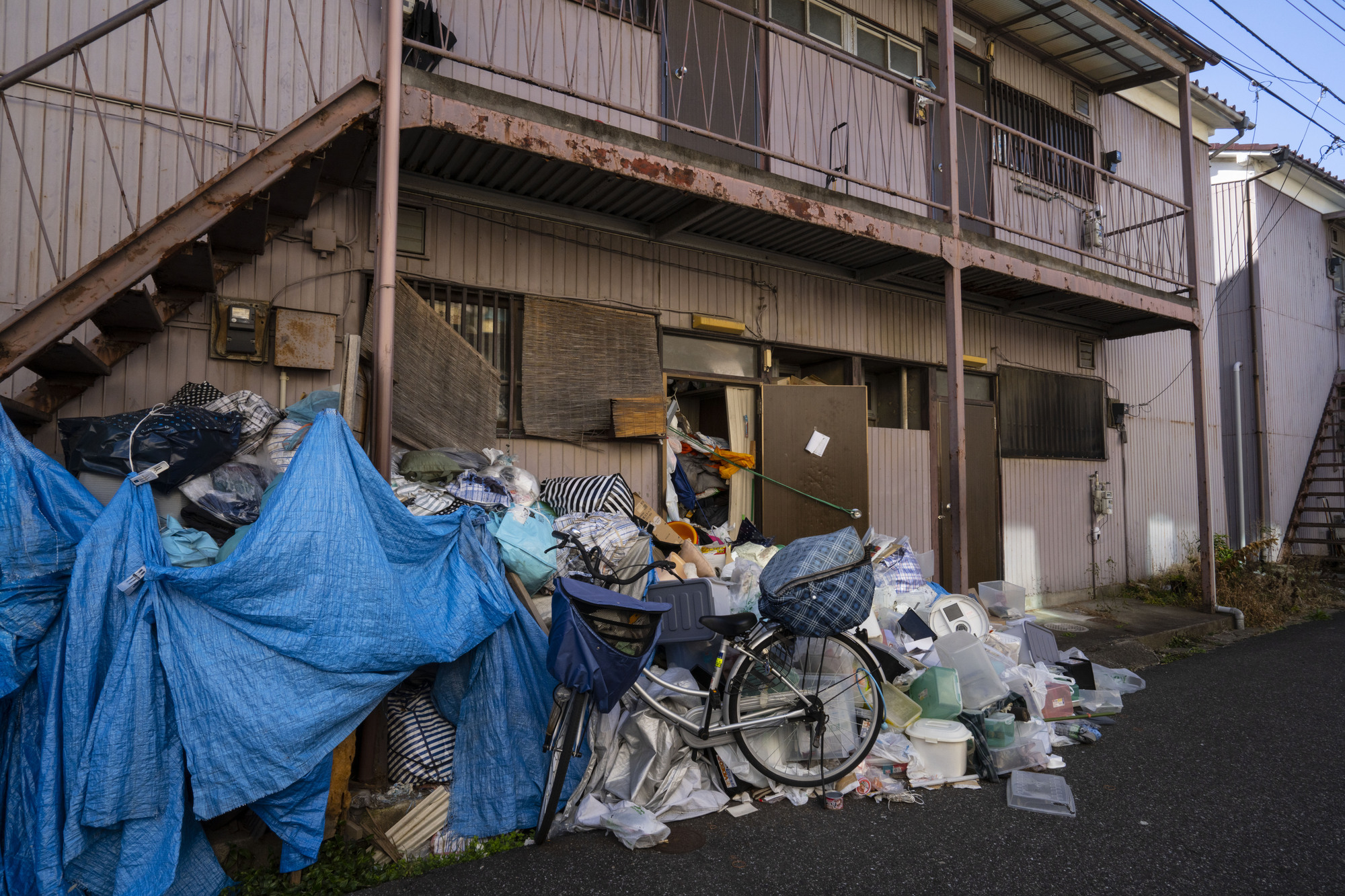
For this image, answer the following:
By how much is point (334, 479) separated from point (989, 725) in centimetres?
380

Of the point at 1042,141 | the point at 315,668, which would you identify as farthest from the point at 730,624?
the point at 1042,141

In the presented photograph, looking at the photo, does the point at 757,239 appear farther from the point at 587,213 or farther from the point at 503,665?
the point at 503,665

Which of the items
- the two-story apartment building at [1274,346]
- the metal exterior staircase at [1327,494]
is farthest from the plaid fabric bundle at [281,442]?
the metal exterior staircase at [1327,494]

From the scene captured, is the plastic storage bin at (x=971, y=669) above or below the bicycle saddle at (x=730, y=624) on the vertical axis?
below

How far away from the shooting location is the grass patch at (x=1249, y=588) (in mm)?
9273

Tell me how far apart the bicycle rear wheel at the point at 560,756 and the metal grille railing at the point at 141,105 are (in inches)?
135

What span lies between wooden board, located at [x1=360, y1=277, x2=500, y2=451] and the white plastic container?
11.3 ft

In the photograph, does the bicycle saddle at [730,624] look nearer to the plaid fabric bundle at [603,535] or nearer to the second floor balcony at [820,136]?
the plaid fabric bundle at [603,535]

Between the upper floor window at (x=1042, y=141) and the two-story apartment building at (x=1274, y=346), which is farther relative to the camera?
the two-story apartment building at (x=1274, y=346)

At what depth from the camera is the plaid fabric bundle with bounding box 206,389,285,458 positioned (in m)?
4.05

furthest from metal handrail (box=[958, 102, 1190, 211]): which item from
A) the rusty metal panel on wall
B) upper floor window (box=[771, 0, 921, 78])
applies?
the rusty metal panel on wall

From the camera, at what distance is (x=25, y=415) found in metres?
3.95

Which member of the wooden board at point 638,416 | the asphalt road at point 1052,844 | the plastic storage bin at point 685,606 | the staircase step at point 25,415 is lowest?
the asphalt road at point 1052,844

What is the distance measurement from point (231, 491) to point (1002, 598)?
19.5 ft
